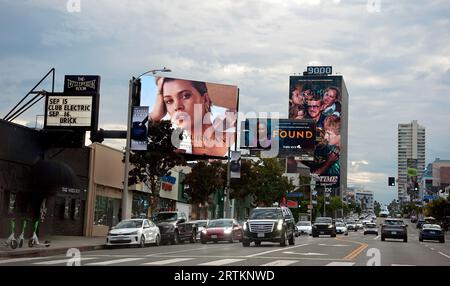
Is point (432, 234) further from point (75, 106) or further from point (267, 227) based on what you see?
point (75, 106)

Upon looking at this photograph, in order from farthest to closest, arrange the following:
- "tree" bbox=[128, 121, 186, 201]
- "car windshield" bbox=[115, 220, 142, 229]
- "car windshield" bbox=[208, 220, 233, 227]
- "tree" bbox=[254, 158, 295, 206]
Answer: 1. "tree" bbox=[254, 158, 295, 206]
2. "tree" bbox=[128, 121, 186, 201]
3. "car windshield" bbox=[208, 220, 233, 227]
4. "car windshield" bbox=[115, 220, 142, 229]

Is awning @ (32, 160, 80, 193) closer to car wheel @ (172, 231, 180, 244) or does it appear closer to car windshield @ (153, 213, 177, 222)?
car windshield @ (153, 213, 177, 222)

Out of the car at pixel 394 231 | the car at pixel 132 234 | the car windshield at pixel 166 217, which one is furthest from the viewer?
the car at pixel 394 231

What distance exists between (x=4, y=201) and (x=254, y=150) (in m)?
80.9

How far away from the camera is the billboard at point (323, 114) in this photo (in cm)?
17988

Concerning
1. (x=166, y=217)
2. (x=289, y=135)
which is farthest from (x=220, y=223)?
(x=289, y=135)

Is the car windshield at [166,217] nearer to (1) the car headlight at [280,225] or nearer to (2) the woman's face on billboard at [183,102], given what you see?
(1) the car headlight at [280,225]

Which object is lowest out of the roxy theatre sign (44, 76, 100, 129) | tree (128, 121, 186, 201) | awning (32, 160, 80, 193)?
awning (32, 160, 80, 193)

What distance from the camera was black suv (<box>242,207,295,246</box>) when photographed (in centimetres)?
3044

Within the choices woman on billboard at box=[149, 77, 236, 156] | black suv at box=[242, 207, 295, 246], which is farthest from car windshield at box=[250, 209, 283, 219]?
woman on billboard at box=[149, 77, 236, 156]

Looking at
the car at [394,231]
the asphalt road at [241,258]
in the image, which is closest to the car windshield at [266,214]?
the asphalt road at [241,258]

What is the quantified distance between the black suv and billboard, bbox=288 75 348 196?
5833 inches

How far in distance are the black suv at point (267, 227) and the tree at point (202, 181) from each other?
2209 cm
